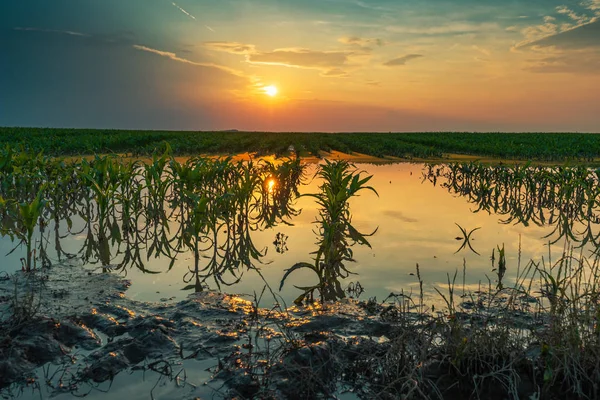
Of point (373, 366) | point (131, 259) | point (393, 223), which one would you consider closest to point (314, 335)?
point (373, 366)

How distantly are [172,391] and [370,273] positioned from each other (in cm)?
326

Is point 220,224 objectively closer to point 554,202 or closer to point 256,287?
point 256,287

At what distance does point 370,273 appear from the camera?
5926mm

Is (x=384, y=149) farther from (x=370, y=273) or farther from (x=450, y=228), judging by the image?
(x=370, y=273)

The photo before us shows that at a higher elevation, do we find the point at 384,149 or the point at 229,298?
the point at 384,149

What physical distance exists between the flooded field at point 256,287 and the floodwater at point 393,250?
0.03 meters

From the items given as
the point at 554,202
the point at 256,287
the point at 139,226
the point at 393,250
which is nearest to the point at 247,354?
the point at 256,287

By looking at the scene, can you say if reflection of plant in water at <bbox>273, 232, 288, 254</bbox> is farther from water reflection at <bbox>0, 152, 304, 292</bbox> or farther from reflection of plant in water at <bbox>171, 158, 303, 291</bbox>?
reflection of plant in water at <bbox>171, 158, 303, 291</bbox>

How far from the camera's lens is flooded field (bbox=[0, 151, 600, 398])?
3.44m

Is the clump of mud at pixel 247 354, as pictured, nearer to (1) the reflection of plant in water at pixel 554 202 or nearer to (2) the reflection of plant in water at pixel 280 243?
(2) the reflection of plant in water at pixel 280 243

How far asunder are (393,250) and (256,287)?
2.48 metres

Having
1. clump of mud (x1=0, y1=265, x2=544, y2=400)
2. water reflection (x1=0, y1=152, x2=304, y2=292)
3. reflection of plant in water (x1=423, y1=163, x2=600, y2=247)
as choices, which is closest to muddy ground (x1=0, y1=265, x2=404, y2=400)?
clump of mud (x1=0, y1=265, x2=544, y2=400)

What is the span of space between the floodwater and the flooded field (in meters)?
0.03

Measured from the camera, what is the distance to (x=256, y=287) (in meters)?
5.50
